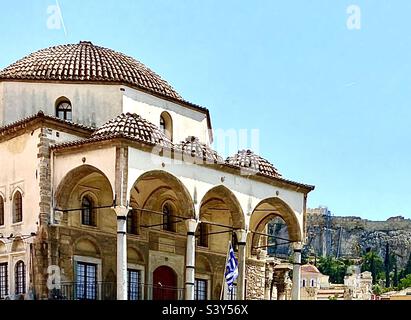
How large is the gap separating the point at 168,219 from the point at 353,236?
5391 inches

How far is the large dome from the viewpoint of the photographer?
26.9 metres

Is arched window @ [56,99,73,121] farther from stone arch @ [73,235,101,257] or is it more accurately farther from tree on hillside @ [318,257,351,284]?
tree on hillside @ [318,257,351,284]

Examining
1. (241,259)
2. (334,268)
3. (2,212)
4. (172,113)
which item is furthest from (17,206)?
(334,268)

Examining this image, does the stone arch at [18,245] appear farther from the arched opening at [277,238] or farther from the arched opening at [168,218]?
the arched opening at [277,238]

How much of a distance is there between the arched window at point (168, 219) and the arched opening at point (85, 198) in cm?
254

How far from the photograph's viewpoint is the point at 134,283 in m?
25.9

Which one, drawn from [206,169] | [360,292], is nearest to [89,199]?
[206,169]

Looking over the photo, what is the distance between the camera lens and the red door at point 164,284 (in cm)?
2670

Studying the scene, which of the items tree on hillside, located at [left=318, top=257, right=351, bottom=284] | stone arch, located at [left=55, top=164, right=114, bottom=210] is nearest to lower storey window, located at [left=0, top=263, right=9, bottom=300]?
stone arch, located at [left=55, top=164, right=114, bottom=210]

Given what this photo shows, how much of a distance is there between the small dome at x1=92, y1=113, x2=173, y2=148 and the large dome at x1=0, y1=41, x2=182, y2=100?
333 centimetres

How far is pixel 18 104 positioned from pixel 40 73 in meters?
1.29

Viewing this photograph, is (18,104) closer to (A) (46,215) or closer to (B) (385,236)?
(A) (46,215)

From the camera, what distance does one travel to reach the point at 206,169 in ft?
81.5

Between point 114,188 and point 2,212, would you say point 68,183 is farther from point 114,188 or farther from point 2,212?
point 2,212
